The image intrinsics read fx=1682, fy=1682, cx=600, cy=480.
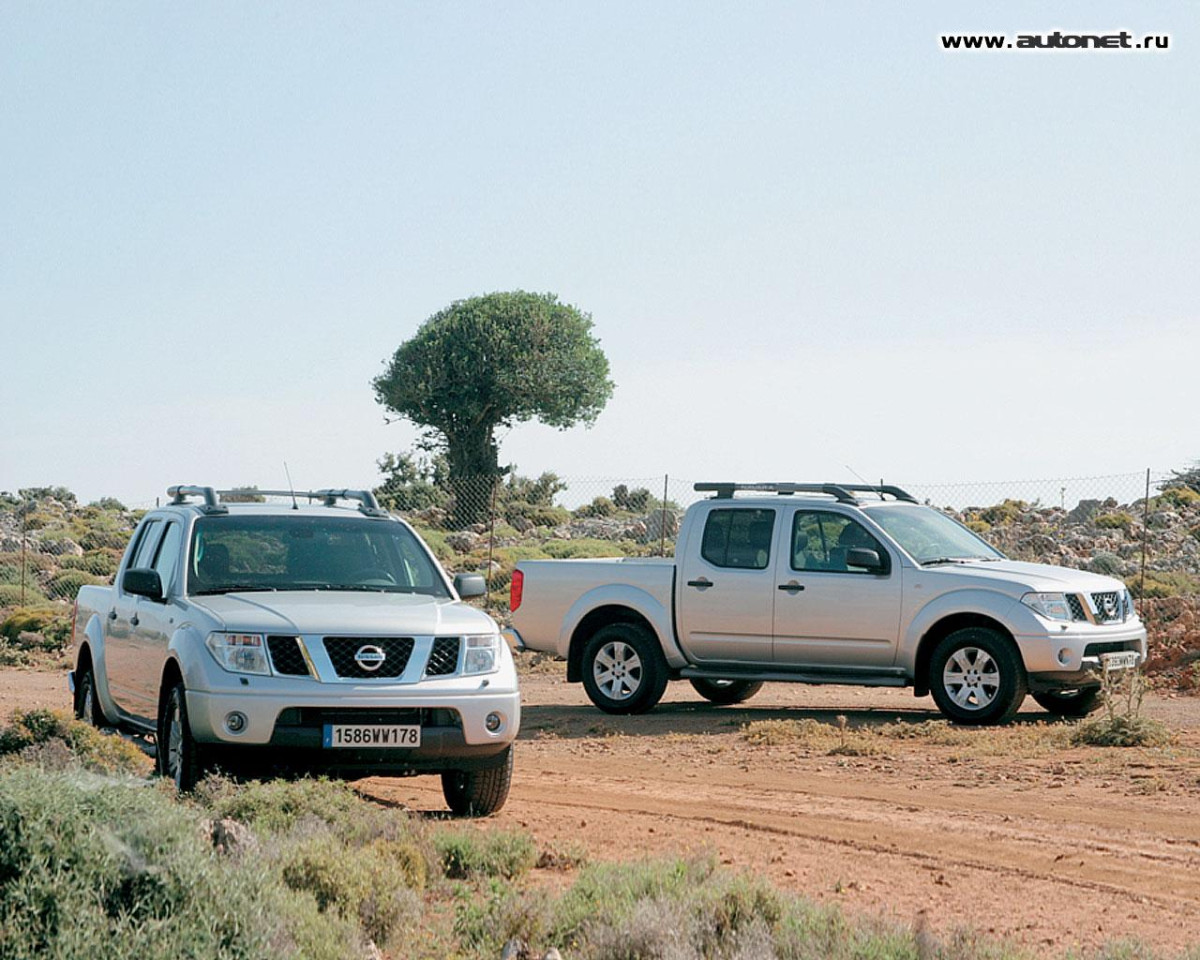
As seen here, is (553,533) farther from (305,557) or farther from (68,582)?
(305,557)

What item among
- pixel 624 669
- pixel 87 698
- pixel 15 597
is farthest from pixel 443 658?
pixel 15 597

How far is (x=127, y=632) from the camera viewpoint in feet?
36.5

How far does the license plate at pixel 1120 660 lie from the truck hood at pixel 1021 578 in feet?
1.96

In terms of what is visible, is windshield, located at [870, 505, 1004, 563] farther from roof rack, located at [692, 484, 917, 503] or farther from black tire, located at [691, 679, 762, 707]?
black tire, located at [691, 679, 762, 707]

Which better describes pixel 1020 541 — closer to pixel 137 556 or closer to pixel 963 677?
pixel 963 677

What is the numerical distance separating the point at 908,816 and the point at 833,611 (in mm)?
5250

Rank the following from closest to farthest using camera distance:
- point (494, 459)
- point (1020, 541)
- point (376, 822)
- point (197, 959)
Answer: point (197, 959), point (376, 822), point (1020, 541), point (494, 459)

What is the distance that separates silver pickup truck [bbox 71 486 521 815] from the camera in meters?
9.19

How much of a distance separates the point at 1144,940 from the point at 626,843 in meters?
3.06

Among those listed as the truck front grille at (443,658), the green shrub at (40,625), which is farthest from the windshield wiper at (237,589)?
the green shrub at (40,625)

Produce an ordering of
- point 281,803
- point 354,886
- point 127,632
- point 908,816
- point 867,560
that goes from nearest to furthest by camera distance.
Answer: point 354,886 → point 281,803 → point 908,816 → point 127,632 → point 867,560

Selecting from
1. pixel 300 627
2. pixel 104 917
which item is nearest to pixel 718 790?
pixel 300 627

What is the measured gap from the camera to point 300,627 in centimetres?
930

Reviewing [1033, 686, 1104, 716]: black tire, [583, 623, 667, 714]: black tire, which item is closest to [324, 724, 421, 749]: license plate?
[583, 623, 667, 714]: black tire
